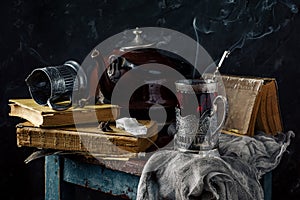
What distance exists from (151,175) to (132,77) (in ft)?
1.03

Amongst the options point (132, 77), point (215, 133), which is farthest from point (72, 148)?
point (215, 133)

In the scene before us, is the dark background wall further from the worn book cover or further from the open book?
the worn book cover

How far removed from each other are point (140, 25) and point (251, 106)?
1.90 ft

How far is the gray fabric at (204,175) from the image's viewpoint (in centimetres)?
114

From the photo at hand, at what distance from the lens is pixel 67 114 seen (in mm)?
1406

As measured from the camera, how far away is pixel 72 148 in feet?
4.45

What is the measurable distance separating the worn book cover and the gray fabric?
24 centimetres

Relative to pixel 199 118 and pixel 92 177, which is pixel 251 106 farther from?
pixel 92 177

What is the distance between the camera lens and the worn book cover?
4.55 ft

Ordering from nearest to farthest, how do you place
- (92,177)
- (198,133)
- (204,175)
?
(204,175), (198,133), (92,177)

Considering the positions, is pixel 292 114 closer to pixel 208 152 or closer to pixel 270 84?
pixel 270 84

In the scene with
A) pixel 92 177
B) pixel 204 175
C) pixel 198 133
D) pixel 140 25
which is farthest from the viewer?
pixel 140 25

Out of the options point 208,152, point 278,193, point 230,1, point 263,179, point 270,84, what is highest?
point 230,1

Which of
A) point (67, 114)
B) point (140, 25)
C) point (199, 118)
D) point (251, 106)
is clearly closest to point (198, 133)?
point (199, 118)
